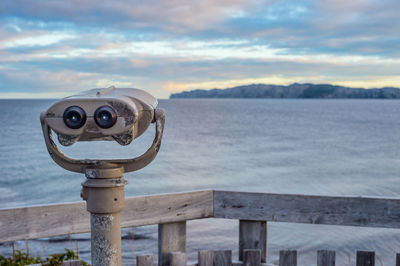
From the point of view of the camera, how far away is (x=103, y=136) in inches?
59.8

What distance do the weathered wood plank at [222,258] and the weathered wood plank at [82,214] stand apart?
217mm

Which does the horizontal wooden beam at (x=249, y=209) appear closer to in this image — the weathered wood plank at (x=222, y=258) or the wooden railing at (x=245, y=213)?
the wooden railing at (x=245, y=213)

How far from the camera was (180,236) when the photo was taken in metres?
2.28

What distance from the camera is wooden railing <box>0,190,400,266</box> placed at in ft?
7.08

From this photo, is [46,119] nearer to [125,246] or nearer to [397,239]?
→ [125,246]

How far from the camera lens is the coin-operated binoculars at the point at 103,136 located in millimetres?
1415

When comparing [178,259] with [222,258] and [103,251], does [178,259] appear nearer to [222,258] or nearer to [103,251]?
[222,258]

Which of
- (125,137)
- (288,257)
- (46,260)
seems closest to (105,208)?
(125,137)

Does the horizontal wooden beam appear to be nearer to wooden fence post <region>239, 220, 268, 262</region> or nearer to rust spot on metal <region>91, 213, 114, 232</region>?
wooden fence post <region>239, 220, 268, 262</region>

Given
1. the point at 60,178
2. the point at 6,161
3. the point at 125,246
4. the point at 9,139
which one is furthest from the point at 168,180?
the point at 9,139

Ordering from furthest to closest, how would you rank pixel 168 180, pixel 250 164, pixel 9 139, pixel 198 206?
pixel 9 139 → pixel 250 164 → pixel 168 180 → pixel 198 206

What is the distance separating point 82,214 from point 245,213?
0.82 meters

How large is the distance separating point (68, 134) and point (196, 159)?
17821 millimetres

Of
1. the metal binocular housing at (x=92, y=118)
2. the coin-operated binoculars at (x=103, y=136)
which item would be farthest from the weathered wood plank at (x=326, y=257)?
the metal binocular housing at (x=92, y=118)
